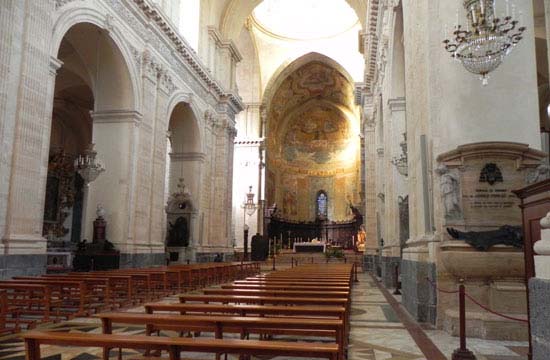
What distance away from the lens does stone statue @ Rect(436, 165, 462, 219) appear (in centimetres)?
634

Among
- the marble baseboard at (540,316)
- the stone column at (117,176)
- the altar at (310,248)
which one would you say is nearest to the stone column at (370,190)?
the altar at (310,248)

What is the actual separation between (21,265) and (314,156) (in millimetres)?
34231

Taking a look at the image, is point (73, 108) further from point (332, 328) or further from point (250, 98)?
point (332, 328)

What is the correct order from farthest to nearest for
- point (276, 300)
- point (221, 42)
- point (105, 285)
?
point (221, 42) < point (105, 285) < point (276, 300)

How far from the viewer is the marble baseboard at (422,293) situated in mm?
6766

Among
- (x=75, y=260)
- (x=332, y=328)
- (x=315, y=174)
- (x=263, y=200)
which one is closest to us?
(x=332, y=328)

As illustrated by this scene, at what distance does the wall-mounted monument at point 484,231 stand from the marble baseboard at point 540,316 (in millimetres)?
2916

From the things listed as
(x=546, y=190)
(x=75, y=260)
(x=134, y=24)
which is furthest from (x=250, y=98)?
(x=546, y=190)

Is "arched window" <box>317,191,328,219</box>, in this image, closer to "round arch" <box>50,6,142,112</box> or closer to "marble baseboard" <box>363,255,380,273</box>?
"marble baseboard" <box>363,255,380,273</box>

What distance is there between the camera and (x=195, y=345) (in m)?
2.54

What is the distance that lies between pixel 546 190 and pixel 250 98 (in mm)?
31467

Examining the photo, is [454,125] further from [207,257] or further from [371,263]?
[371,263]

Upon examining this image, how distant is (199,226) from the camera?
21.0 m

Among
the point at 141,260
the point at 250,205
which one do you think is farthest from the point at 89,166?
the point at 250,205
